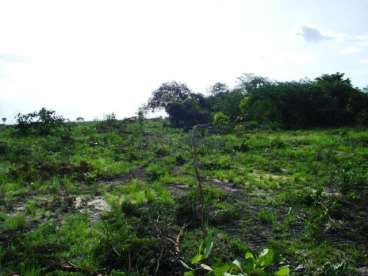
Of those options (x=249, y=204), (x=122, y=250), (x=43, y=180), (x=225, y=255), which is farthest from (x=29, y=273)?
(x=43, y=180)

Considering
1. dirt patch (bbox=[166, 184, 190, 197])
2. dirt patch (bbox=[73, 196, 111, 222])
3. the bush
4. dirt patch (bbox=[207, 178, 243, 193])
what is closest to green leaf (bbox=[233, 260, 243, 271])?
dirt patch (bbox=[73, 196, 111, 222])

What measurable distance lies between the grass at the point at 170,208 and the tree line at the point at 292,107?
12061 millimetres

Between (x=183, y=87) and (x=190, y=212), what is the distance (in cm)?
3414

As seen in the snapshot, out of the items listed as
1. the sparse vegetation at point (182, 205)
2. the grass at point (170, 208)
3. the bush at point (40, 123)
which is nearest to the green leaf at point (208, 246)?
the sparse vegetation at point (182, 205)

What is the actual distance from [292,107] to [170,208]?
23195mm

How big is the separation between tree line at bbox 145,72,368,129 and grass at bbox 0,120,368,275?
39.6ft

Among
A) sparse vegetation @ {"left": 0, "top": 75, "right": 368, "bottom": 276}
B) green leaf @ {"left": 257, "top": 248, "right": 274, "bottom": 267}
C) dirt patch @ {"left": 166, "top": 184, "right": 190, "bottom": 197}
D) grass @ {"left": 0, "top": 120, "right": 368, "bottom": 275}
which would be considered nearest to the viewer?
green leaf @ {"left": 257, "top": 248, "right": 274, "bottom": 267}

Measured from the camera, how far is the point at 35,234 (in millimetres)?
6930

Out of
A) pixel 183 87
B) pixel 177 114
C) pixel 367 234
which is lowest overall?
pixel 367 234

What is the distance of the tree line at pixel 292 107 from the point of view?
28844 mm

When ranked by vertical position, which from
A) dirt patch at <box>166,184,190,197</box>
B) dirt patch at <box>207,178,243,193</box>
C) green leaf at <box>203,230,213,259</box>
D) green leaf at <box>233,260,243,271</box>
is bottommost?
dirt patch at <box>207,178,243,193</box>

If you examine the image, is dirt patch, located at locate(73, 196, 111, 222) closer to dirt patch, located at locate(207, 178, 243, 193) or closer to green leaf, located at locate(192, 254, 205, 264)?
dirt patch, located at locate(207, 178, 243, 193)

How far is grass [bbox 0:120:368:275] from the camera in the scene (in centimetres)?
580

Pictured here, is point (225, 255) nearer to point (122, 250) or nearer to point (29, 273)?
point (122, 250)
